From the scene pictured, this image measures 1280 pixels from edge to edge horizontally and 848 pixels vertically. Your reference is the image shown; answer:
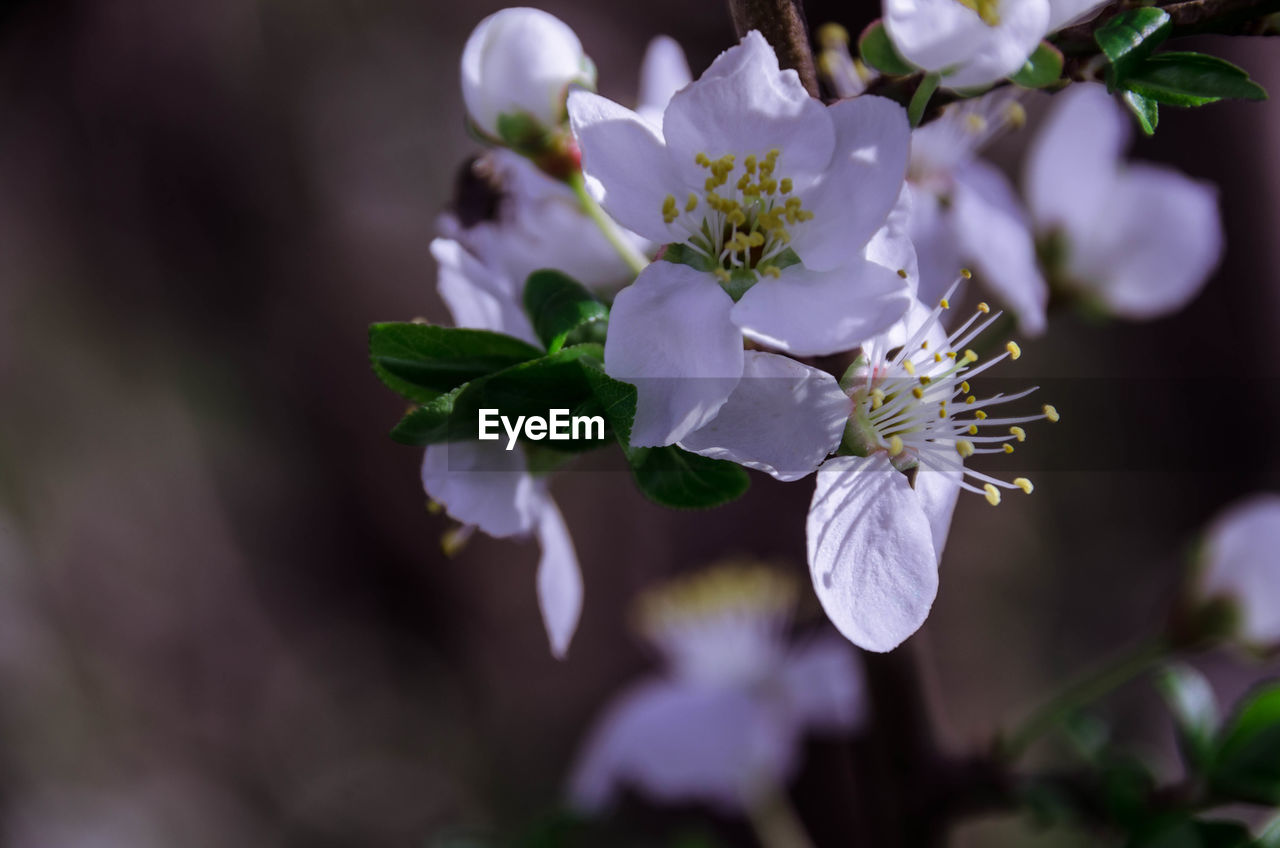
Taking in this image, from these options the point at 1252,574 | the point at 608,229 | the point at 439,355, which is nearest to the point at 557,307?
the point at 439,355

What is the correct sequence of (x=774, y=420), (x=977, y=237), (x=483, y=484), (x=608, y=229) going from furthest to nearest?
(x=977, y=237), (x=608, y=229), (x=483, y=484), (x=774, y=420)

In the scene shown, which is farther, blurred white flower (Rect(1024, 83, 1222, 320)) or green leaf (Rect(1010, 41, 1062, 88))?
blurred white flower (Rect(1024, 83, 1222, 320))

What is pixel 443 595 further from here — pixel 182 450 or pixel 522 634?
pixel 182 450

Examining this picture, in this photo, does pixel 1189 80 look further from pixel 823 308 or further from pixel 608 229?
pixel 608 229

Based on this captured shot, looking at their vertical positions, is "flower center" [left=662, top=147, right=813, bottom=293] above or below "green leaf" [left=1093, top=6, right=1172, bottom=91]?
below

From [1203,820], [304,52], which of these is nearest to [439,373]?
[1203,820]

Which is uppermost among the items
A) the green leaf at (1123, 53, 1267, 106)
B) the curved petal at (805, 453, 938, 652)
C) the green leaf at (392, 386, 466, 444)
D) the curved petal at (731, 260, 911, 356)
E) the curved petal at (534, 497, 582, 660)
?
the green leaf at (1123, 53, 1267, 106)

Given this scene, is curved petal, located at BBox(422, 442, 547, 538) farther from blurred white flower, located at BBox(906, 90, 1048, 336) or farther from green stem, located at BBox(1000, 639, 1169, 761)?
green stem, located at BBox(1000, 639, 1169, 761)

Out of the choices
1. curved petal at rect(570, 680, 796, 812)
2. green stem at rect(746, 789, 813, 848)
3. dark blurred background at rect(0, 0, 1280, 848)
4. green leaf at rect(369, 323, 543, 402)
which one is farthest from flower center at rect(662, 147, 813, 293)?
dark blurred background at rect(0, 0, 1280, 848)
